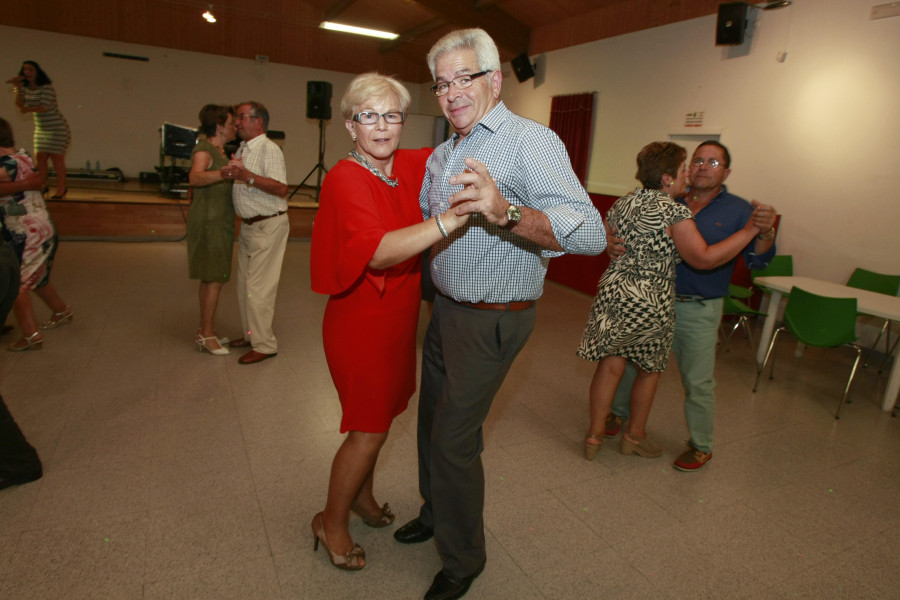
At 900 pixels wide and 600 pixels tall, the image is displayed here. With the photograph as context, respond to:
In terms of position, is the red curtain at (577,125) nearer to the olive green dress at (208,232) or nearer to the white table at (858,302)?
the white table at (858,302)

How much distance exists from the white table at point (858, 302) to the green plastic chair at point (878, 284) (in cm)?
39

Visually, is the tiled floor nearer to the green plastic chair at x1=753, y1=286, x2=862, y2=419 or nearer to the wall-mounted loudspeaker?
the green plastic chair at x1=753, y1=286, x2=862, y2=419

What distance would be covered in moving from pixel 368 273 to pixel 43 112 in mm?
7727

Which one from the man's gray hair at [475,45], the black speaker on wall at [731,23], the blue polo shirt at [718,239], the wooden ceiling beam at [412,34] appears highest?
the wooden ceiling beam at [412,34]

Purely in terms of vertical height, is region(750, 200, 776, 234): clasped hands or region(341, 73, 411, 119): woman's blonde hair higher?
region(341, 73, 411, 119): woman's blonde hair

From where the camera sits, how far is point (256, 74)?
1197cm

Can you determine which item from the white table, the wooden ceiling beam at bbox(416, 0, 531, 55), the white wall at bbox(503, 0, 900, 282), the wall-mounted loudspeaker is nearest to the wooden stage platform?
the wooden ceiling beam at bbox(416, 0, 531, 55)

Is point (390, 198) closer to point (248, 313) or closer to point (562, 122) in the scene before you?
point (248, 313)

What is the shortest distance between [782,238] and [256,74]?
1102cm

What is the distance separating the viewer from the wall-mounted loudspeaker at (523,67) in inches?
343

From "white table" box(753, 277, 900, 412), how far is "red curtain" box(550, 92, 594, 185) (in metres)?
4.03

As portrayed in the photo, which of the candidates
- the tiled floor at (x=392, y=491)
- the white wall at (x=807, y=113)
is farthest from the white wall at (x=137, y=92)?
the tiled floor at (x=392, y=491)

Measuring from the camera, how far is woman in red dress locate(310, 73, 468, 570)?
1.40 meters

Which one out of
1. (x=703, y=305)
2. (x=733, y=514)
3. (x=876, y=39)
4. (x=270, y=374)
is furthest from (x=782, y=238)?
(x=270, y=374)
